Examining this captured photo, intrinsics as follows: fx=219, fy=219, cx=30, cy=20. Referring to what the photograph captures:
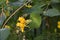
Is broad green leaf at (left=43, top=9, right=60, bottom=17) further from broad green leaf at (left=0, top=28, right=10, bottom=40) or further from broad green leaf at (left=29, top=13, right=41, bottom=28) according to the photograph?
broad green leaf at (left=0, top=28, right=10, bottom=40)

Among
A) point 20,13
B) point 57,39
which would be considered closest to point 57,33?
point 57,39

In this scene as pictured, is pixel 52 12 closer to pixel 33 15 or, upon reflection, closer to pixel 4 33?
pixel 33 15

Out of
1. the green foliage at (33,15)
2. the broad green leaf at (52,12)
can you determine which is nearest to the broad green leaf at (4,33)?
the green foliage at (33,15)

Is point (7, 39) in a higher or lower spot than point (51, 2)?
lower

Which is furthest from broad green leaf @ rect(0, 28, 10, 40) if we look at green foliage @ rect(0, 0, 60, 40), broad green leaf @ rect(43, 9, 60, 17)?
broad green leaf @ rect(43, 9, 60, 17)

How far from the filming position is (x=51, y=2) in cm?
64

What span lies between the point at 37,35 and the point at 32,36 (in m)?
0.03

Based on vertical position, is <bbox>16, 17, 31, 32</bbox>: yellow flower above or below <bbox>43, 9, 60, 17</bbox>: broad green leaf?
below

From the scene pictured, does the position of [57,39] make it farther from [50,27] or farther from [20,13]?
[20,13]

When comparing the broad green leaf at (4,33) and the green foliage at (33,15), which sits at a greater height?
the green foliage at (33,15)

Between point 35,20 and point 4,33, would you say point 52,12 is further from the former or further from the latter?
point 4,33

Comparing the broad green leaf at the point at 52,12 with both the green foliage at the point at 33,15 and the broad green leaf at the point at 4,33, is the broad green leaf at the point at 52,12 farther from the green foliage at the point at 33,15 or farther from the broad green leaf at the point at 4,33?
the broad green leaf at the point at 4,33

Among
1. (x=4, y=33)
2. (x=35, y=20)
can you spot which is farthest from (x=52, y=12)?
(x=4, y=33)

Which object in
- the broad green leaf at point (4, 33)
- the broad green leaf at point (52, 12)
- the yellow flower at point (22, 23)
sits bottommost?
the broad green leaf at point (4, 33)
